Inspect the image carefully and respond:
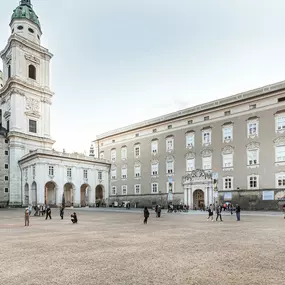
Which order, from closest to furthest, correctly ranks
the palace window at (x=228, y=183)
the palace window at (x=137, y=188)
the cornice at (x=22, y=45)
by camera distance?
the palace window at (x=228, y=183) → the palace window at (x=137, y=188) → the cornice at (x=22, y=45)

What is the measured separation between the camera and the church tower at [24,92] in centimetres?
6025

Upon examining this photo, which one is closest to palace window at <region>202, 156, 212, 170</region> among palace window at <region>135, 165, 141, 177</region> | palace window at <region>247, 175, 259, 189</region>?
palace window at <region>247, 175, 259, 189</region>

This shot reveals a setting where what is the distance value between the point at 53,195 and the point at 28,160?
898 centimetres

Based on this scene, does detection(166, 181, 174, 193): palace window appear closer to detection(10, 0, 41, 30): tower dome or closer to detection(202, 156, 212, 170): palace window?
detection(202, 156, 212, 170): palace window

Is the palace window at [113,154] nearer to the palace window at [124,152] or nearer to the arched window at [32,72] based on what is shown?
the palace window at [124,152]

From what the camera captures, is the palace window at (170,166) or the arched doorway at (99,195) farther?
the arched doorway at (99,195)

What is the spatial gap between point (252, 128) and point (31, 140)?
1757 inches

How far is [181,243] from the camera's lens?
1370 centimetres

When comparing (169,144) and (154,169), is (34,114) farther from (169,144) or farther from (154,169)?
(169,144)

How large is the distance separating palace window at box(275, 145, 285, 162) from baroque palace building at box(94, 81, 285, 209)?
5 centimetres

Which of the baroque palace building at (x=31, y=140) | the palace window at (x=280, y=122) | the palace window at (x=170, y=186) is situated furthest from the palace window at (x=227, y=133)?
the baroque palace building at (x=31, y=140)

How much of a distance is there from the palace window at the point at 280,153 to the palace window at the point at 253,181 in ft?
12.4

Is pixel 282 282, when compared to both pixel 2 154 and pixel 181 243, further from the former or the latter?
pixel 2 154

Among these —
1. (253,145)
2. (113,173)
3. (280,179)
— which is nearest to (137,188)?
(113,173)
